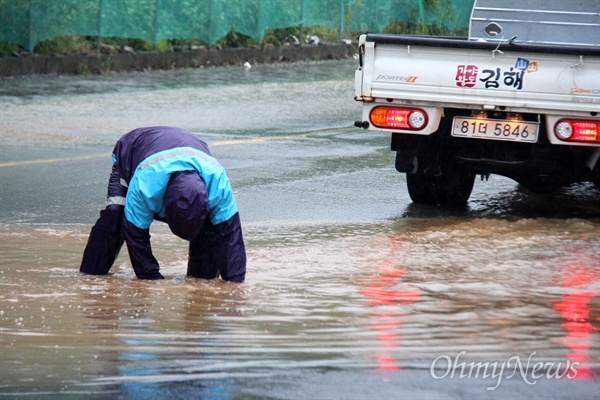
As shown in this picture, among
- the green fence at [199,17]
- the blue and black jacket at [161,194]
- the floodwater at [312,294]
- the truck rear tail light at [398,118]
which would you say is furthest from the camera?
the green fence at [199,17]

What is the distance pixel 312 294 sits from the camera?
20.9 feet

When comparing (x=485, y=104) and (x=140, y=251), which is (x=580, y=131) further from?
(x=140, y=251)

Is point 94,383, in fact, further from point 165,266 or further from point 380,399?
point 165,266

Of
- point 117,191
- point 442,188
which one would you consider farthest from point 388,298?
point 442,188

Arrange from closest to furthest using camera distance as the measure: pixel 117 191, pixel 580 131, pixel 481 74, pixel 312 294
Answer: pixel 312 294
pixel 117 191
pixel 580 131
pixel 481 74

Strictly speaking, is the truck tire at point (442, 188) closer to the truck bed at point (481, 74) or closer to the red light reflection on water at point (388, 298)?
the truck bed at point (481, 74)

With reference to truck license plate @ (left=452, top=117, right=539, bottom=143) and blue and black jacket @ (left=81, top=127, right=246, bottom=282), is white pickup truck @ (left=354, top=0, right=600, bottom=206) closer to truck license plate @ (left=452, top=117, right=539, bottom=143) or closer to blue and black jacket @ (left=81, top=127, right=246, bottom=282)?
truck license plate @ (left=452, top=117, right=539, bottom=143)

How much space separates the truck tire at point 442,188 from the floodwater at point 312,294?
14 centimetres

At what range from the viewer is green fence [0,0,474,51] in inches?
785

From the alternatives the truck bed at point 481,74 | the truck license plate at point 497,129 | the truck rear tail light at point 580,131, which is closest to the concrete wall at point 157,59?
the truck bed at point 481,74

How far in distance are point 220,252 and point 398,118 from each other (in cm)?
308

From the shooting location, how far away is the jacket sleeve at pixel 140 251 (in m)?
6.14

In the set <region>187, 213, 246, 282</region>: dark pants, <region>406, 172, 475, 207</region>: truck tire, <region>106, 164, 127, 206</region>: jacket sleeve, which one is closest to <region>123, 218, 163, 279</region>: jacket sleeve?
<region>187, 213, 246, 282</region>: dark pants

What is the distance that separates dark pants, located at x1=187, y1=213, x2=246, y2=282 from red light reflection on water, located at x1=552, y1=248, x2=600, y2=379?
5.64 feet
